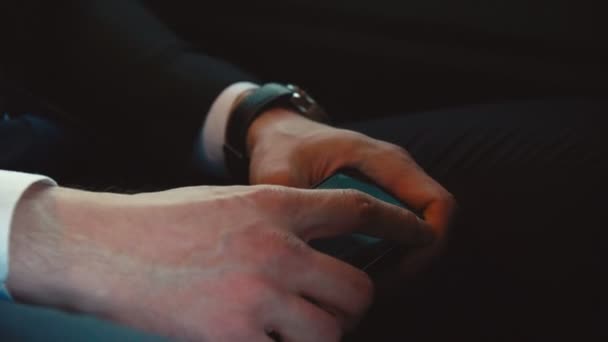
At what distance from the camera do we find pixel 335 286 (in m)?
0.49

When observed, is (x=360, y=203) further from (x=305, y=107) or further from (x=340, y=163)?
(x=305, y=107)

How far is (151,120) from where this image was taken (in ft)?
2.88

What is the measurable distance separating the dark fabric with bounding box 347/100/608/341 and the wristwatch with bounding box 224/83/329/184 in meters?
0.19

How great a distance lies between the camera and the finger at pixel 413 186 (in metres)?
0.61

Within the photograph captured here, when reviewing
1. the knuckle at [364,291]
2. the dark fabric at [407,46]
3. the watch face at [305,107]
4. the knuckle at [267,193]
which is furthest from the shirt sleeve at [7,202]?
the dark fabric at [407,46]

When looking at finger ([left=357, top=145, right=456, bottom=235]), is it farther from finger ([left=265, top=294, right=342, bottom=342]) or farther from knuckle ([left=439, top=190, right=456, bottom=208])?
finger ([left=265, top=294, right=342, bottom=342])

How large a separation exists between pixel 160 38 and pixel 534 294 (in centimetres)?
65

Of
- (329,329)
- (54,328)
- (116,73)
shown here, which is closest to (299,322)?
(329,329)

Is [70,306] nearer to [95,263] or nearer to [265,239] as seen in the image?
[95,263]

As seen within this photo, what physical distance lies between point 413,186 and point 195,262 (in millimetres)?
256

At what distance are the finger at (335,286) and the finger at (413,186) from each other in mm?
123

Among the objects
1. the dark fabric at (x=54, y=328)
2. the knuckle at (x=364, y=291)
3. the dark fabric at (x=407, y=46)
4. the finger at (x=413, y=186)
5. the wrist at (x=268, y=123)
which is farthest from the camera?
the dark fabric at (x=407, y=46)

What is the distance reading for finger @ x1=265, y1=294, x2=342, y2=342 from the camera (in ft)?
1.55

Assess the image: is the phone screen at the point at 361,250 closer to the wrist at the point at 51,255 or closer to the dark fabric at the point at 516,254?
the dark fabric at the point at 516,254
